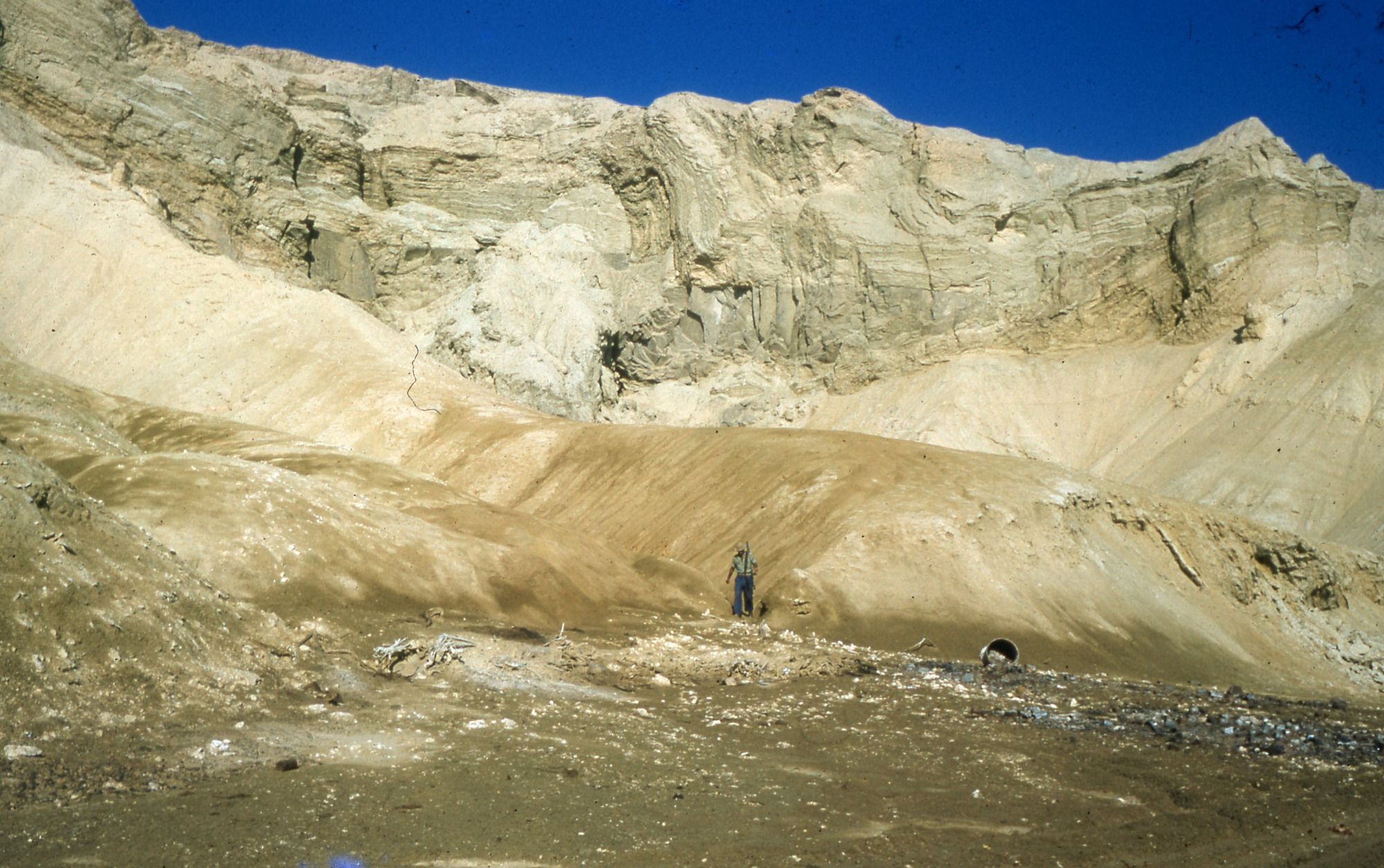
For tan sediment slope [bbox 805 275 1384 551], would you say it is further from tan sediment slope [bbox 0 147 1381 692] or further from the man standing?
the man standing

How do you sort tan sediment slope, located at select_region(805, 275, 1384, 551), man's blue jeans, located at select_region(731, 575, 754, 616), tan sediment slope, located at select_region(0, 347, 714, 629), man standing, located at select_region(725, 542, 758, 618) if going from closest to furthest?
tan sediment slope, located at select_region(0, 347, 714, 629)
man standing, located at select_region(725, 542, 758, 618)
man's blue jeans, located at select_region(731, 575, 754, 616)
tan sediment slope, located at select_region(805, 275, 1384, 551)

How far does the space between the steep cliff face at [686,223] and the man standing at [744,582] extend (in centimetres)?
2666

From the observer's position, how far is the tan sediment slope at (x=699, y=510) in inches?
674

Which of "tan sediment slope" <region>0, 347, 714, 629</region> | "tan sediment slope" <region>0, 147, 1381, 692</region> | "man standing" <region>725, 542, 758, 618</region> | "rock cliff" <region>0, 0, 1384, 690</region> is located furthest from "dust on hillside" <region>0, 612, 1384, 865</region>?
"man standing" <region>725, 542, 758, 618</region>

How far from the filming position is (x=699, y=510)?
2597 centimetres

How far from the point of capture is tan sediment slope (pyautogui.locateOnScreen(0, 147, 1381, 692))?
56.2ft

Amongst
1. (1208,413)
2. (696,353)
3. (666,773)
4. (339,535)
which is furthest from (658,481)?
(1208,413)

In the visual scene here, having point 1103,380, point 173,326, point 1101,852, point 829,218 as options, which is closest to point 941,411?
point 1103,380

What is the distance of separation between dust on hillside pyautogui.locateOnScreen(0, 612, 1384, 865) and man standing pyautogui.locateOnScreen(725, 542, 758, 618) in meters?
4.73

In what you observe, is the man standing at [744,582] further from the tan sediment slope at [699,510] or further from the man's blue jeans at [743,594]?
the tan sediment slope at [699,510]

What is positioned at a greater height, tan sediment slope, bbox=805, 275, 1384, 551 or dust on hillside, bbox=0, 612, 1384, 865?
tan sediment slope, bbox=805, 275, 1384, 551

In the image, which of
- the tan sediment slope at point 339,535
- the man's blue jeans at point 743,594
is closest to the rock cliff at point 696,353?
the tan sediment slope at point 339,535

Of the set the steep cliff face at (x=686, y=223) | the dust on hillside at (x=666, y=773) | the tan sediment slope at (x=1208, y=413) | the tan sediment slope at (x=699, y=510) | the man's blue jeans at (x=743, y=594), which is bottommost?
the dust on hillside at (x=666, y=773)

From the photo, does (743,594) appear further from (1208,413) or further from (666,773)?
(1208,413)
